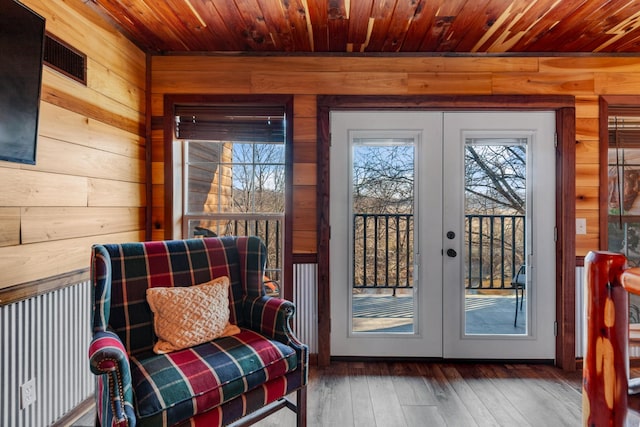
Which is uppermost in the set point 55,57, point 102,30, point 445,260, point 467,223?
point 102,30

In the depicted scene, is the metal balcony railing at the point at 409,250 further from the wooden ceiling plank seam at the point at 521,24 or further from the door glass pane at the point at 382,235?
the wooden ceiling plank seam at the point at 521,24

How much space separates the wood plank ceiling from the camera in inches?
79.7

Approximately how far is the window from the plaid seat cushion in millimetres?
1076

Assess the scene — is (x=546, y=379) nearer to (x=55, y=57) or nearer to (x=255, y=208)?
(x=255, y=208)

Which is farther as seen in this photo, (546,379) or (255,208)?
(255,208)

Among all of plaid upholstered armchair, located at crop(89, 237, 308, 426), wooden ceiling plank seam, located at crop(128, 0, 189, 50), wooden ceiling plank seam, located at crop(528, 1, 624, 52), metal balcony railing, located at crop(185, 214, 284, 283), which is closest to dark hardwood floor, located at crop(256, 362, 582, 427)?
plaid upholstered armchair, located at crop(89, 237, 308, 426)

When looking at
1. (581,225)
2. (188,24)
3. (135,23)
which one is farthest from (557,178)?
(135,23)

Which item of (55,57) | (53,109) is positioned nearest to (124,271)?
(53,109)

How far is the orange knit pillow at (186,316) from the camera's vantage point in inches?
65.7

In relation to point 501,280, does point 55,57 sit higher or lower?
higher

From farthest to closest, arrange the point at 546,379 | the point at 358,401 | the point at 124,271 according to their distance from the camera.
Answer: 1. the point at 546,379
2. the point at 358,401
3. the point at 124,271

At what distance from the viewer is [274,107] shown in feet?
8.82

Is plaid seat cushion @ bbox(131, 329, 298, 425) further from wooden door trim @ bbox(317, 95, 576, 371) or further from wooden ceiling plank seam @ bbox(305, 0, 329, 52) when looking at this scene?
wooden ceiling plank seam @ bbox(305, 0, 329, 52)

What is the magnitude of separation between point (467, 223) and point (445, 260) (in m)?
0.33
